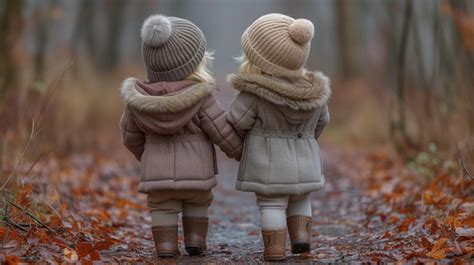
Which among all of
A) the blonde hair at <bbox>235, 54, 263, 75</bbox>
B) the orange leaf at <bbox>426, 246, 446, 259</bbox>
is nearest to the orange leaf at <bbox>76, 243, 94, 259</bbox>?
the blonde hair at <bbox>235, 54, 263, 75</bbox>

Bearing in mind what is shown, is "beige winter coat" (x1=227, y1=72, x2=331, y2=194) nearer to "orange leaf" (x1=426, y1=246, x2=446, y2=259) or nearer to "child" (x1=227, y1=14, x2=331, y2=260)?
"child" (x1=227, y1=14, x2=331, y2=260)

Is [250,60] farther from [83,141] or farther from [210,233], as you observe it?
[83,141]

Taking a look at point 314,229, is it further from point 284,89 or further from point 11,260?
point 11,260

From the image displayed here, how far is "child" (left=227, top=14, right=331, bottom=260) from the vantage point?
205 inches

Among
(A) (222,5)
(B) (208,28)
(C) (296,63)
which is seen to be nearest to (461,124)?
(C) (296,63)

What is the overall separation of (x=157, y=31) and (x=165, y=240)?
1359mm

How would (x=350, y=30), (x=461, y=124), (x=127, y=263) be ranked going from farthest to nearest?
(x=350, y=30), (x=461, y=124), (x=127, y=263)

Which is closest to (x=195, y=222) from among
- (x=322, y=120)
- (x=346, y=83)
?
(x=322, y=120)

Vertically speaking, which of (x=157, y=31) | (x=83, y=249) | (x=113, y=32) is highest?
(x=113, y=32)

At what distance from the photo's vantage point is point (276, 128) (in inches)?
210

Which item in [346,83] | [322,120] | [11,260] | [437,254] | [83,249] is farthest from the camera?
[346,83]

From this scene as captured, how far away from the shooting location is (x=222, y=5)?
271 feet

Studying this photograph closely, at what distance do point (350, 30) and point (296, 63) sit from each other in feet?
53.0

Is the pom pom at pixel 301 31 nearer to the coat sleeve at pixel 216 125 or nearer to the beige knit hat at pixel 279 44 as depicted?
the beige knit hat at pixel 279 44
